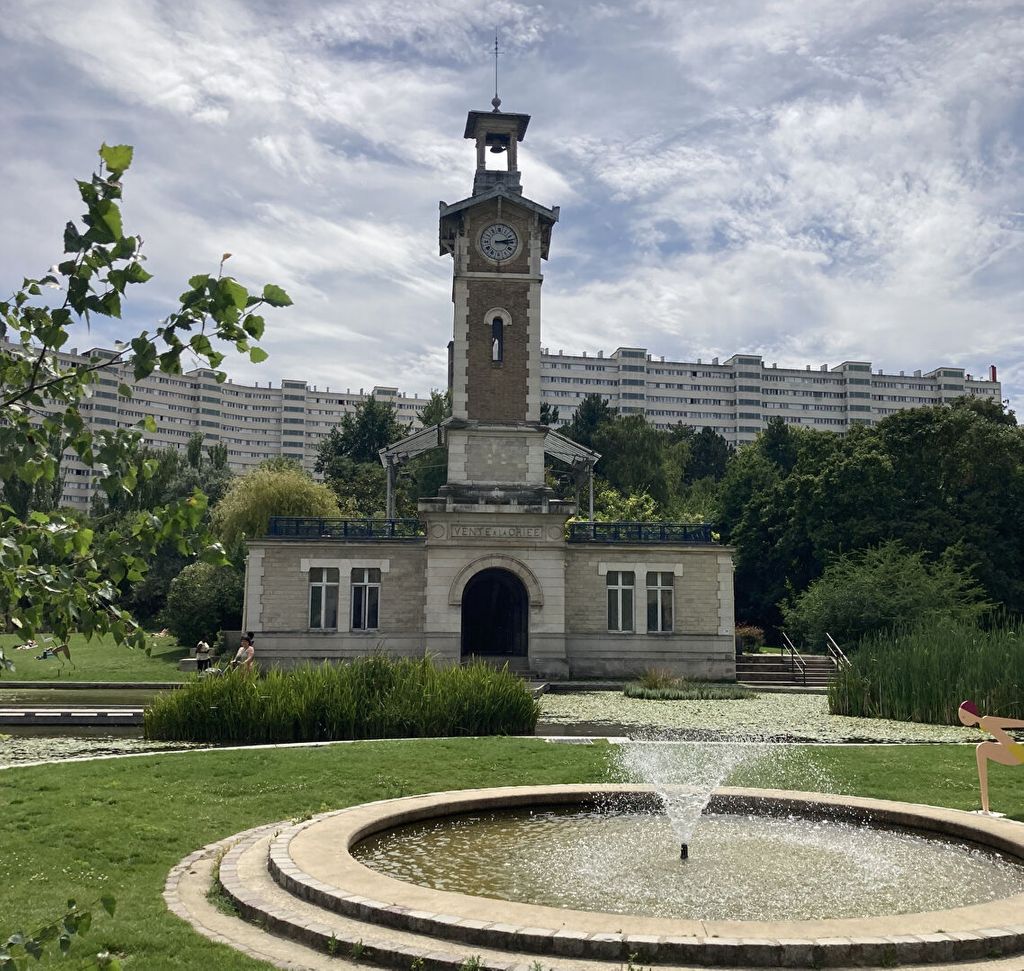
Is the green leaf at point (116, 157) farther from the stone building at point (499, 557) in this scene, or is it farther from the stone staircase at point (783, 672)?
the stone staircase at point (783, 672)

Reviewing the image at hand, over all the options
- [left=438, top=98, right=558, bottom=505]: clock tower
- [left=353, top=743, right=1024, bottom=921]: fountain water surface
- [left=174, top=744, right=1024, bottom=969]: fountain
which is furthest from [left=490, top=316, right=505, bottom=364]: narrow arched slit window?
[left=353, top=743, right=1024, bottom=921]: fountain water surface

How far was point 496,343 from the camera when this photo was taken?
116ft

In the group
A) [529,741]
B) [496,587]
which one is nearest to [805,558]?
[496,587]

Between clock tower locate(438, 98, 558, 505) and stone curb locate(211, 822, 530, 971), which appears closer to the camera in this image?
stone curb locate(211, 822, 530, 971)

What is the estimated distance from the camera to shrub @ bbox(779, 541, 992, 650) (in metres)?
34.0

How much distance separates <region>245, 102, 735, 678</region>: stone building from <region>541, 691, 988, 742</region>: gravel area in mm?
6597

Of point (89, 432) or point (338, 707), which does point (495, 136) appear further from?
point (89, 432)

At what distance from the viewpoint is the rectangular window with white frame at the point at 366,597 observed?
3409 cm

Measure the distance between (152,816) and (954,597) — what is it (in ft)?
105

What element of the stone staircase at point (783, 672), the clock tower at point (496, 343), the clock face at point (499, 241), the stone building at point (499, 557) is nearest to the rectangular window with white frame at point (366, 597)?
the stone building at point (499, 557)

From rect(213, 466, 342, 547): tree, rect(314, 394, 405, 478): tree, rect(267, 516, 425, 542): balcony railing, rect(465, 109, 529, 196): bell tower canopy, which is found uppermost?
rect(465, 109, 529, 196): bell tower canopy

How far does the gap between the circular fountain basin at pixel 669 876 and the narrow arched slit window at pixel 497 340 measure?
81.1 ft

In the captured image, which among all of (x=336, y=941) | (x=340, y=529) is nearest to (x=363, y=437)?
(x=340, y=529)

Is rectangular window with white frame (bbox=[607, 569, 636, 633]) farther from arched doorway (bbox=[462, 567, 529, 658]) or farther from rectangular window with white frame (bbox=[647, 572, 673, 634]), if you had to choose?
arched doorway (bbox=[462, 567, 529, 658])
